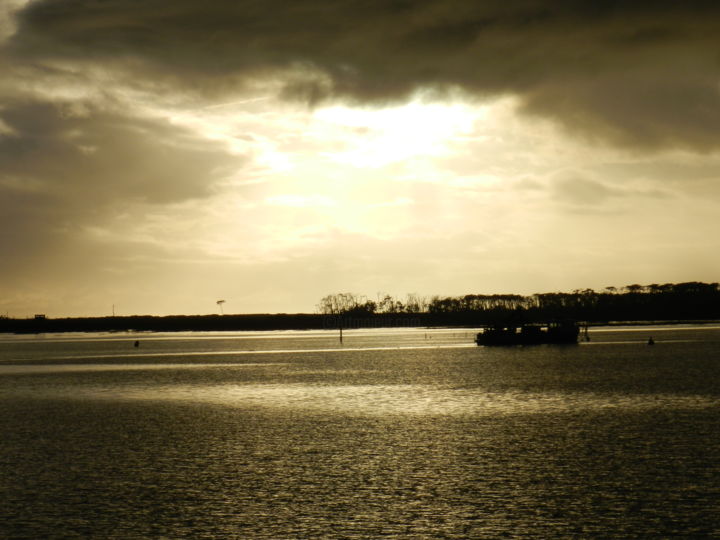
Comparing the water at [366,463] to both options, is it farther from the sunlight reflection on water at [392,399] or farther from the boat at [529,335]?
the boat at [529,335]

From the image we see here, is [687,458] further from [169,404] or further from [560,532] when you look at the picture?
[169,404]

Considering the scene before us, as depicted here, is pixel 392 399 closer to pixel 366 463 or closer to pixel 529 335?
pixel 366 463

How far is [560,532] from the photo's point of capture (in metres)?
19.7

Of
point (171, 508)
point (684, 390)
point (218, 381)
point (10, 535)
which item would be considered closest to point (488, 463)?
point (171, 508)

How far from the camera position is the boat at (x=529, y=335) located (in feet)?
495

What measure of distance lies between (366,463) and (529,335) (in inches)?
4953

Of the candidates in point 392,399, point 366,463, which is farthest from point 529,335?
point 366,463

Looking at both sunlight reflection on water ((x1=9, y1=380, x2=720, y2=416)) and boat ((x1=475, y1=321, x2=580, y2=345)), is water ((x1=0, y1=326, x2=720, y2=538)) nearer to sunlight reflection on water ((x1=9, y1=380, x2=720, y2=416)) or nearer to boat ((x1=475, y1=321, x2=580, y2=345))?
sunlight reflection on water ((x1=9, y1=380, x2=720, y2=416))

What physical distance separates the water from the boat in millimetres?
87738

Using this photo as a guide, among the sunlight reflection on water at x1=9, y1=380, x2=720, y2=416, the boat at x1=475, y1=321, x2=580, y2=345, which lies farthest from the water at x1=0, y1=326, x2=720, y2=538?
the boat at x1=475, y1=321, x2=580, y2=345

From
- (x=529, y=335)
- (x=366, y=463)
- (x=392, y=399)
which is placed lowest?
(x=392, y=399)

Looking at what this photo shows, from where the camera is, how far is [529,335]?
151 meters

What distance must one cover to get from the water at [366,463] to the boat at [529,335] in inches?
3454

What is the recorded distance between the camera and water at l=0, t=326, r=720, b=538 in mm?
20984
